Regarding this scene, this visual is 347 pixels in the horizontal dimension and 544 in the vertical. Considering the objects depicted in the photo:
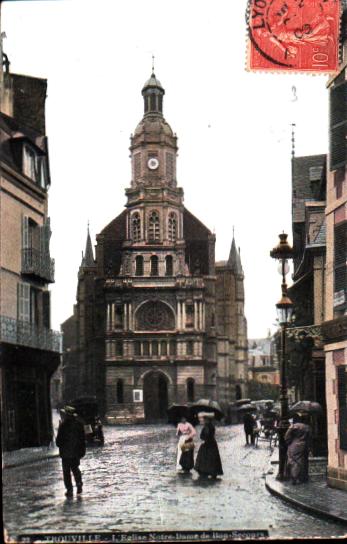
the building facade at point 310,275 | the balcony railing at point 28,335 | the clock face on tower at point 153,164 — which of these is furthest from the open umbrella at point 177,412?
the clock face on tower at point 153,164

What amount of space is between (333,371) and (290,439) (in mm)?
2475

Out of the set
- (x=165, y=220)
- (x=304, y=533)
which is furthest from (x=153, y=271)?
(x=304, y=533)

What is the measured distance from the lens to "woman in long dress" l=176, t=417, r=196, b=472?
68.0ft

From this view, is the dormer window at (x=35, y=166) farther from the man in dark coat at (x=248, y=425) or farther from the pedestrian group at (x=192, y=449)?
the man in dark coat at (x=248, y=425)

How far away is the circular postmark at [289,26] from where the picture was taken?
16719 millimetres

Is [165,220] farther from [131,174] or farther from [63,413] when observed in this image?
[63,413]

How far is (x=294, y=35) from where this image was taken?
16781mm

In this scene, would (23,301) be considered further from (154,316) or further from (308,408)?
(308,408)

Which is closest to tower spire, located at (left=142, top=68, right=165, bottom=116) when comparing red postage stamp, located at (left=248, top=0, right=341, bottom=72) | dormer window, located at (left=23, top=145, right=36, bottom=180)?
red postage stamp, located at (left=248, top=0, right=341, bottom=72)

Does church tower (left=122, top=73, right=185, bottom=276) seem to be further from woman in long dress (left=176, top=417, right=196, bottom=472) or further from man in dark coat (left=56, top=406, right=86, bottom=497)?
woman in long dress (left=176, top=417, right=196, bottom=472)

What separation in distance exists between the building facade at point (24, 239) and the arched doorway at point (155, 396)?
2224 mm

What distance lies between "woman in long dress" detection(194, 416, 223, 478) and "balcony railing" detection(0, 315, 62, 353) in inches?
149

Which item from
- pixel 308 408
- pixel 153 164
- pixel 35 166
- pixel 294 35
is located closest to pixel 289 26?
pixel 294 35

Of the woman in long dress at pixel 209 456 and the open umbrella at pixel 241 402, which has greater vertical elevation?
the open umbrella at pixel 241 402
